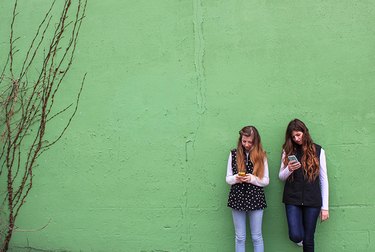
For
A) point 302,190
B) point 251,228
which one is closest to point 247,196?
point 251,228

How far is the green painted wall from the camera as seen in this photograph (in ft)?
15.0

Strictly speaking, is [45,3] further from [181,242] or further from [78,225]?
[181,242]

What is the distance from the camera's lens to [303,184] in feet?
13.9

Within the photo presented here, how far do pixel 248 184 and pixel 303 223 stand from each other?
0.68 meters

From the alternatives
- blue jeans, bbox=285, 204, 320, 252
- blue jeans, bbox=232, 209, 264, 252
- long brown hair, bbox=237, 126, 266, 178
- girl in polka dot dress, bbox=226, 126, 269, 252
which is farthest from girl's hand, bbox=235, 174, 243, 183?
blue jeans, bbox=285, 204, 320, 252

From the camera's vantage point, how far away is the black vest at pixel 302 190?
13.7ft

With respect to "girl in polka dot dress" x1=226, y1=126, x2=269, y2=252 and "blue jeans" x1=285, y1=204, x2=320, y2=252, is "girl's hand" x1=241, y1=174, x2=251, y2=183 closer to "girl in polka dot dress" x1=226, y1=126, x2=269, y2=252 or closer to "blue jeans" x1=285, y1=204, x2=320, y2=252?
"girl in polka dot dress" x1=226, y1=126, x2=269, y2=252

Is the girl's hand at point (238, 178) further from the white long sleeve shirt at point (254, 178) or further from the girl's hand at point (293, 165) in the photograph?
the girl's hand at point (293, 165)

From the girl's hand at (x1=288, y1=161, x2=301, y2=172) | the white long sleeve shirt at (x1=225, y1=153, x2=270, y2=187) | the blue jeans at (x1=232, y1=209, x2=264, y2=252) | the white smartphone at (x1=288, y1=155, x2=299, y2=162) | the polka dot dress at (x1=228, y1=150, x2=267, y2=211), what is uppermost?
the white smartphone at (x1=288, y1=155, x2=299, y2=162)

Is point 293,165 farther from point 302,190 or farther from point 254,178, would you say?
point 254,178

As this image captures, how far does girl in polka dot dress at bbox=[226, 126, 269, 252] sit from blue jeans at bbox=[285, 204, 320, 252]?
0.30 m

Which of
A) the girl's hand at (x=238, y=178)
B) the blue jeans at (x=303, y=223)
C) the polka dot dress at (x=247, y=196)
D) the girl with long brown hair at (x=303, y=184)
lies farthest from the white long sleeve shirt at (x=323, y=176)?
the girl's hand at (x=238, y=178)

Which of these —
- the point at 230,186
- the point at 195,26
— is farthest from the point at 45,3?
the point at 230,186

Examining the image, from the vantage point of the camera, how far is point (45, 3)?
5277 millimetres
